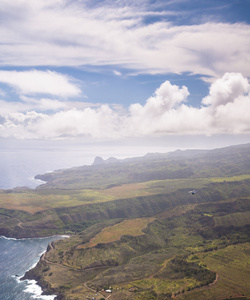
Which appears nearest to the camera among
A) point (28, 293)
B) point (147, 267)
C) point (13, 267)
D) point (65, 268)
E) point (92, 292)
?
point (92, 292)

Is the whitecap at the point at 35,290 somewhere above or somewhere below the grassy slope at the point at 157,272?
below

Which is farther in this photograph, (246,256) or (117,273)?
(246,256)

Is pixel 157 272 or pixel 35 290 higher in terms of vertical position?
pixel 157 272

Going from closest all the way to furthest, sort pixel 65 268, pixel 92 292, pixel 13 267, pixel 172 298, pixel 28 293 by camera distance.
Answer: pixel 172 298
pixel 92 292
pixel 28 293
pixel 65 268
pixel 13 267

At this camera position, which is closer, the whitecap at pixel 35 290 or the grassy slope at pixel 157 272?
A: the grassy slope at pixel 157 272

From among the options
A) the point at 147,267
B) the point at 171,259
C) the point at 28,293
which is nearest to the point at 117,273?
the point at 147,267

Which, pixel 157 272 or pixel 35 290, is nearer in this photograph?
pixel 35 290

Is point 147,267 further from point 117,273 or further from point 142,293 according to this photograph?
point 142,293

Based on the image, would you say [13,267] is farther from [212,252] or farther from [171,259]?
[212,252]

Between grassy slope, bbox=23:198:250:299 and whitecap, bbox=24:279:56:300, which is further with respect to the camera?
whitecap, bbox=24:279:56:300

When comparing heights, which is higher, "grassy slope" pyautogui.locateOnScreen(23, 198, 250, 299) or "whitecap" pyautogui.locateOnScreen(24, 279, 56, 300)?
"grassy slope" pyautogui.locateOnScreen(23, 198, 250, 299)

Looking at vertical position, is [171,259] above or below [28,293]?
above
